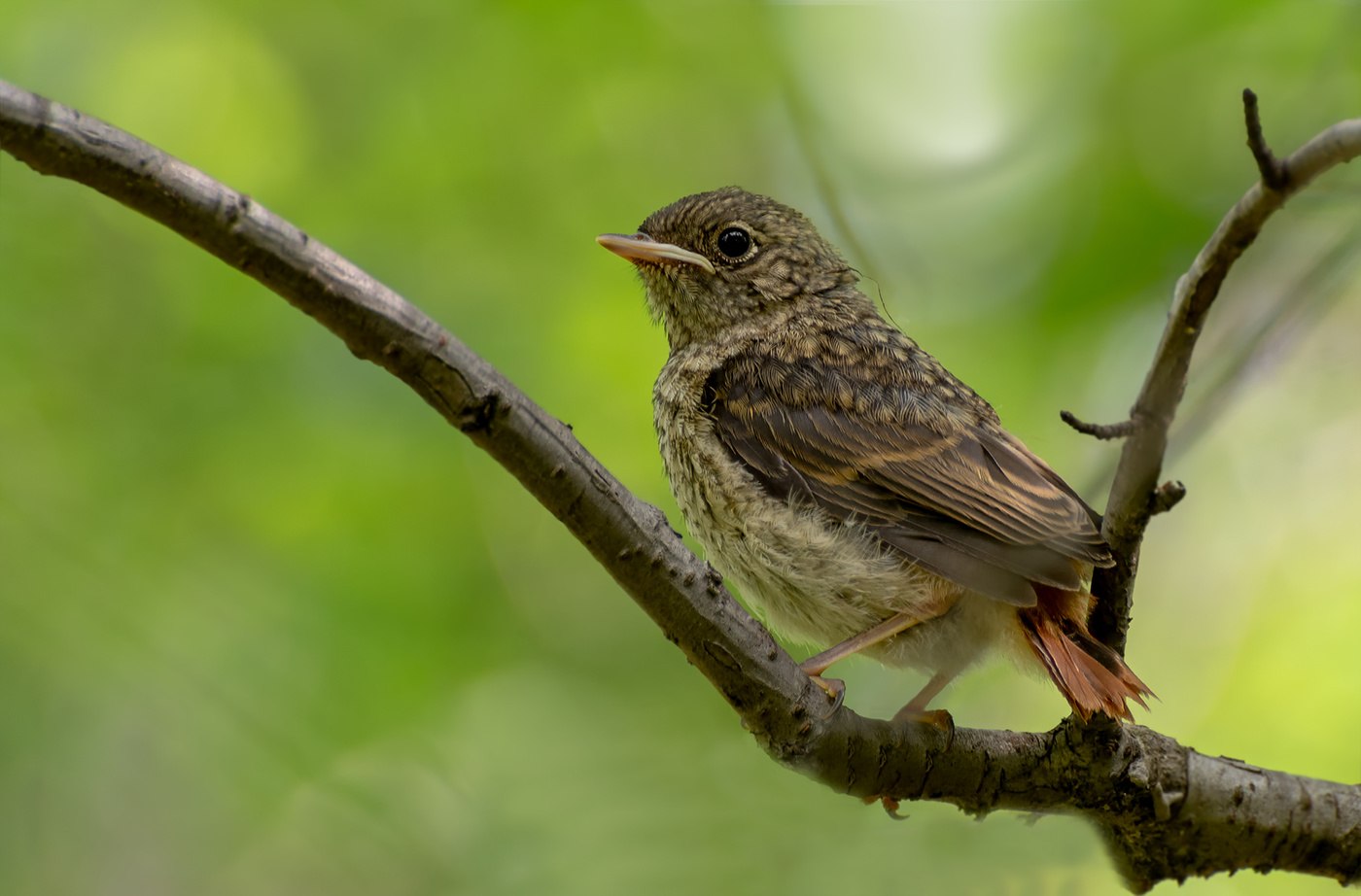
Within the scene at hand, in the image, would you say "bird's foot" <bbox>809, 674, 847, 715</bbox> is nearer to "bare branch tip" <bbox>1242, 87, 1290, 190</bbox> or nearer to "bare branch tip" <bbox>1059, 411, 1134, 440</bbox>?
"bare branch tip" <bbox>1059, 411, 1134, 440</bbox>

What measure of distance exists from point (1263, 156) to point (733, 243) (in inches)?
106

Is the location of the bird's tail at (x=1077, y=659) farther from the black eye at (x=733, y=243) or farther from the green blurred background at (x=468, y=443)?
the black eye at (x=733, y=243)

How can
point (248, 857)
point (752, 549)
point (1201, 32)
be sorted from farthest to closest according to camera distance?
point (1201, 32) < point (248, 857) < point (752, 549)

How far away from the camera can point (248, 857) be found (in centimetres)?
456

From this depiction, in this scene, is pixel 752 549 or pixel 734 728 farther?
pixel 734 728

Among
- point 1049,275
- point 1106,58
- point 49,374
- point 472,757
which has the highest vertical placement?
point 1106,58

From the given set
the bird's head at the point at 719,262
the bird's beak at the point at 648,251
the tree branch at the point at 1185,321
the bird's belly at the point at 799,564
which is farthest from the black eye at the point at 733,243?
the tree branch at the point at 1185,321

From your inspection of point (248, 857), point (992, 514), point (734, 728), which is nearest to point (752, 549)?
point (992, 514)

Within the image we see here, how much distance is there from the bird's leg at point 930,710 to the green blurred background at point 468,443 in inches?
16.9

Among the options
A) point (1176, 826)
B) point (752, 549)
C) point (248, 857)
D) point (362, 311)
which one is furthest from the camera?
point (248, 857)

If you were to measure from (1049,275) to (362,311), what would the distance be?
321cm

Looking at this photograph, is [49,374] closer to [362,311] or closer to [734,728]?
[734,728]

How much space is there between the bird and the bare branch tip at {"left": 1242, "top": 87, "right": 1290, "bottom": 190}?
1.08 m

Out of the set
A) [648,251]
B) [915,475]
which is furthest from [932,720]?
[648,251]
